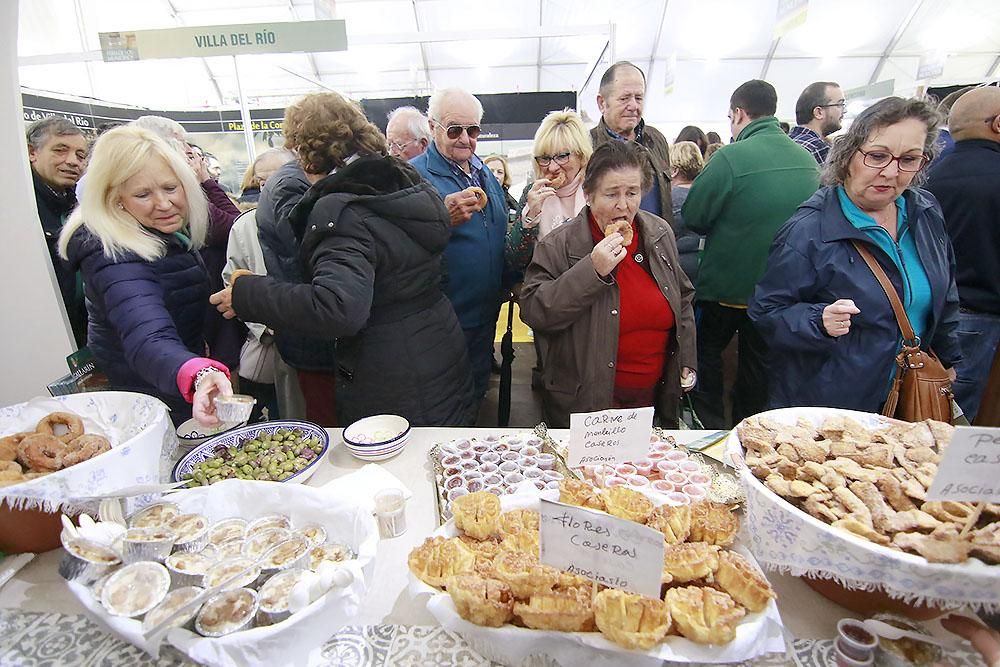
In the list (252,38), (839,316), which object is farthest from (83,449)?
(252,38)

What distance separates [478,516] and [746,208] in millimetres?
2639

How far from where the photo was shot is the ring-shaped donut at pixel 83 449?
1150 mm

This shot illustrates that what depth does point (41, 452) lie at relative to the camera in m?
1.17

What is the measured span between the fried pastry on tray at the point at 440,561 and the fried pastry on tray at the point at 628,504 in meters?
0.34

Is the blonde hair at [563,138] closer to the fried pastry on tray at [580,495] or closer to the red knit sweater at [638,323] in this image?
the red knit sweater at [638,323]

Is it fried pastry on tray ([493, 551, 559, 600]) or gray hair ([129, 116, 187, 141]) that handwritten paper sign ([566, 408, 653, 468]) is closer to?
fried pastry on tray ([493, 551, 559, 600])

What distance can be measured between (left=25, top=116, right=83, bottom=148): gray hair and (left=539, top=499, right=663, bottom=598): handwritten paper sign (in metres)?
3.58

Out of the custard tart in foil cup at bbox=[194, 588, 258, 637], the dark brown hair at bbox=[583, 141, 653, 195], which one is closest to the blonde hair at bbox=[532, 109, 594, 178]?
the dark brown hair at bbox=[583, 141, 653, 195]

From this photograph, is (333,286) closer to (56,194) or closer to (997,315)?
(56,194)

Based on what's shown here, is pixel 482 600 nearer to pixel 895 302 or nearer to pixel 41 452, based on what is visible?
pixel 41 452

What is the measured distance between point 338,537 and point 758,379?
2627 millimetres

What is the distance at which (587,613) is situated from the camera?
866 millimetres

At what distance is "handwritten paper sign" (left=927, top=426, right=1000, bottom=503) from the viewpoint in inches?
33.5

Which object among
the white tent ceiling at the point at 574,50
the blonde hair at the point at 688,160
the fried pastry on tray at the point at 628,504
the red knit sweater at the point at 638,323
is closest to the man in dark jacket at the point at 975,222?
the blonde hair at the point at 688,160
